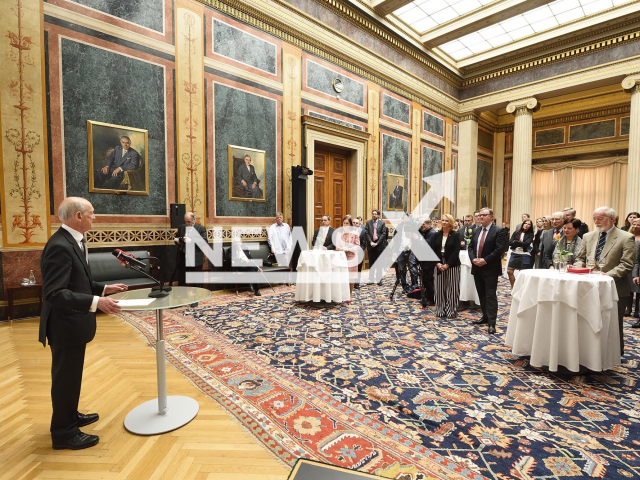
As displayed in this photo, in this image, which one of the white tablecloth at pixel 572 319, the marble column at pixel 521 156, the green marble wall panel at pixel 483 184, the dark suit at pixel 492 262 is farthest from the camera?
the green marble wall panel at pixel 483 184

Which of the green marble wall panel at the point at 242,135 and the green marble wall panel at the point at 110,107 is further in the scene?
the green marble wall panel at the point at 242,135

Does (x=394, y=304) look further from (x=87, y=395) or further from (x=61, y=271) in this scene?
(x=61, y=271)

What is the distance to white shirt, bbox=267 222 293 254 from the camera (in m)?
7.86

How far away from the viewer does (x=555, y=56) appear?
38.0 feet

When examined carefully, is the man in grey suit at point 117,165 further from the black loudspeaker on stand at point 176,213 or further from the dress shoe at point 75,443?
the dress shoe at point 75,443

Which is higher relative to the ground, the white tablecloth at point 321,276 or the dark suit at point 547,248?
the dark suit at point 547,248

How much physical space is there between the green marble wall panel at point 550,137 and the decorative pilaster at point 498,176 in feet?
4.93

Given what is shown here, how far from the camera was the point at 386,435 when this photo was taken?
226 centimetres

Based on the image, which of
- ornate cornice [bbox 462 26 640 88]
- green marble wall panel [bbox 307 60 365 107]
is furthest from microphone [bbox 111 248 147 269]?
ornate cornice [bbox 462 26 640 88]

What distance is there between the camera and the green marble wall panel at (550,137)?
15.2 m

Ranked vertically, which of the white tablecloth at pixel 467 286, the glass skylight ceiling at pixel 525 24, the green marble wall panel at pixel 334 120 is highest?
the glass skylight ceiling at pixel 525 24

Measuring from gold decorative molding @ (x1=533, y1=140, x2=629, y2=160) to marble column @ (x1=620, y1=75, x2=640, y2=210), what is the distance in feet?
12.5

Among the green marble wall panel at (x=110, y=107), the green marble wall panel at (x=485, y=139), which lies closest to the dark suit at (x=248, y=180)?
the green marble wall panel at (x=110, y=107)

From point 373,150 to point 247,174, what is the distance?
4522 mm
